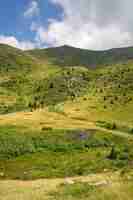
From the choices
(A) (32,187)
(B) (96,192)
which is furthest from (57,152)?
(B) (96,192)

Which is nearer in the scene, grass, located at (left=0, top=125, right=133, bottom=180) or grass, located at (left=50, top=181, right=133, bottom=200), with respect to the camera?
grass, located at (left=50, top=181, right=133, bottom=200)

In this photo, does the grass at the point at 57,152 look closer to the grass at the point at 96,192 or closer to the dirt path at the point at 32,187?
the dirt path at the point at 32,187

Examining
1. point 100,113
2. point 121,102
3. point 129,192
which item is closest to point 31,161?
point 129,192

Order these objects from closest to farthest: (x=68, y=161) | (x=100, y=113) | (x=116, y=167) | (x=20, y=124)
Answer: (x=116, y=167) → (x=68, y=161) → (x=20, y=124) → (x=100, y=113)

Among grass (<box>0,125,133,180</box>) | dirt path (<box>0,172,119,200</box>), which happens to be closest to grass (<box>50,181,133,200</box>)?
dirt path (<box>0,172,119,200</box>)

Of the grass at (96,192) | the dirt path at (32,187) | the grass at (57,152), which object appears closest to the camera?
the grass at (96,192)

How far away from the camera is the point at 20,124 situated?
184ft

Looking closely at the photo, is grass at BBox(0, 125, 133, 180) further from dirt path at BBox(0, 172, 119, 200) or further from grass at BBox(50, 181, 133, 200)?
grass at BBox(50, 181, 133, 200)

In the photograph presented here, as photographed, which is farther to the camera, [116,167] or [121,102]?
[121,102]

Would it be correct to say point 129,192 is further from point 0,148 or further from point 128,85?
point 128,85

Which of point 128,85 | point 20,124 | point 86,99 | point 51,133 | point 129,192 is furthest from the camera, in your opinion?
point 128,85

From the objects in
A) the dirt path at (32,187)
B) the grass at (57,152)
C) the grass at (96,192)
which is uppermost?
the grass at (96,192)

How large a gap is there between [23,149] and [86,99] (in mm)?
78218

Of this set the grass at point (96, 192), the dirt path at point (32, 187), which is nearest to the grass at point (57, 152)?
the dirt path at point (32, 187)
